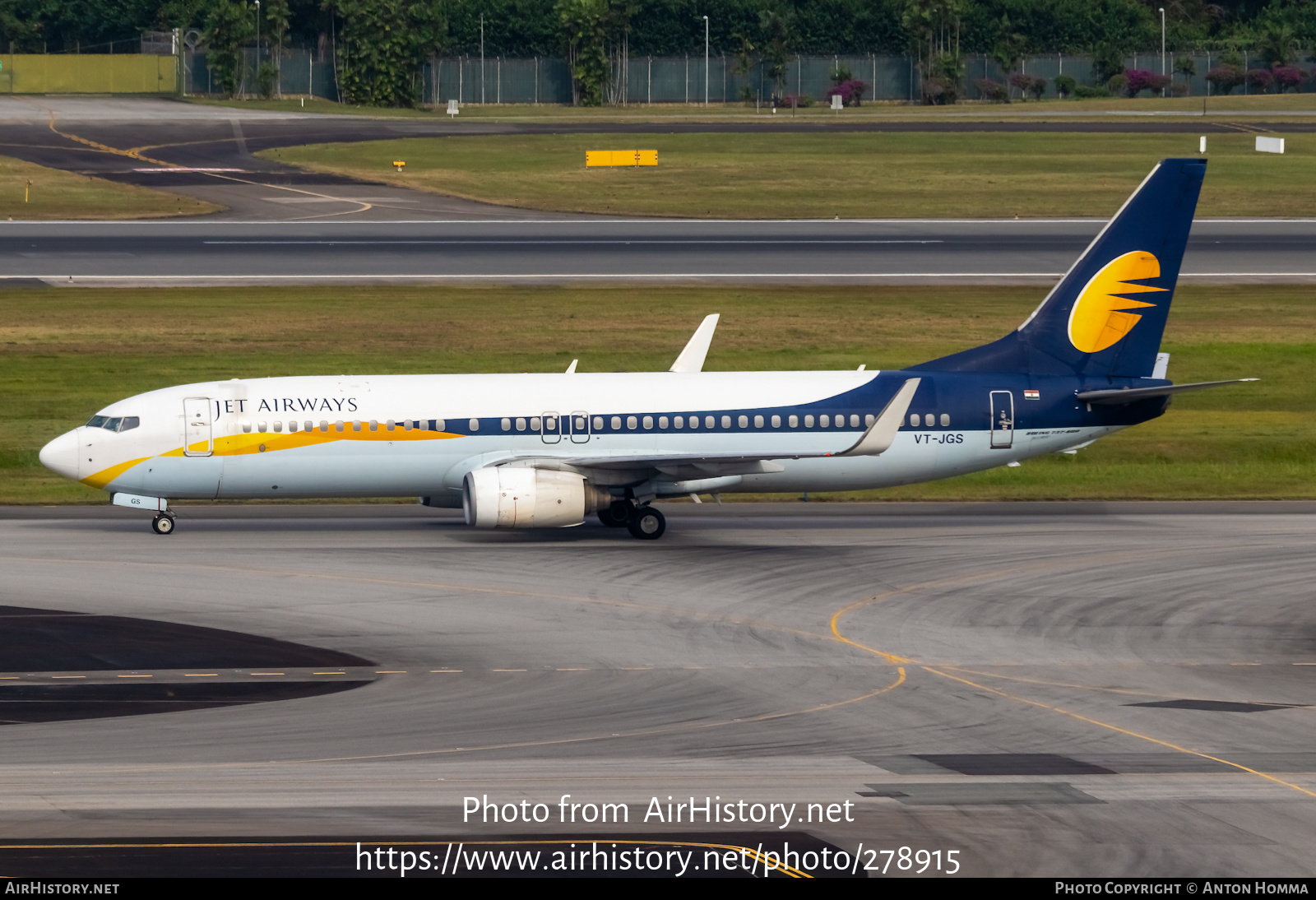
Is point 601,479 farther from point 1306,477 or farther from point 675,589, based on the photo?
point 1306,477

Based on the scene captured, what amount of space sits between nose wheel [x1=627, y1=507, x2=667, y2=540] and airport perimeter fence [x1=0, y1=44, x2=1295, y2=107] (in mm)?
125193

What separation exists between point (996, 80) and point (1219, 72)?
2192cm

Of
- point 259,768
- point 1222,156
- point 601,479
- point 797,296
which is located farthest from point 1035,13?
point 259,768

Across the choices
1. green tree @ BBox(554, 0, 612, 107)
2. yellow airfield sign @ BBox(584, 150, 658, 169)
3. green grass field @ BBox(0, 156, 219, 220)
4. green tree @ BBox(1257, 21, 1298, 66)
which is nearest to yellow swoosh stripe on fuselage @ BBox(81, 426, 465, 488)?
green grass field @ BBox(0, 156, 219, 220)

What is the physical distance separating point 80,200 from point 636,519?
2540 inches

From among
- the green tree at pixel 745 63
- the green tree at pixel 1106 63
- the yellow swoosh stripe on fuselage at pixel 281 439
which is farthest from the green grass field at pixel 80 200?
the green tree at pixel 1106 63

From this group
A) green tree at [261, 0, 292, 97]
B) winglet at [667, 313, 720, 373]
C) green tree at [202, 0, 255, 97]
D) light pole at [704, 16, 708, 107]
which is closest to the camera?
winglet at [667, 313, 720, 373]

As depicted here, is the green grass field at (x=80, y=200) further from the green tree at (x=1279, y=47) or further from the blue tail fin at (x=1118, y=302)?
the green tree at (x=1279, y=47)

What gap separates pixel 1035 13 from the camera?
17000 centimetres

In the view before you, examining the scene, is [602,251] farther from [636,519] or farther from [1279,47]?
[1279,47]

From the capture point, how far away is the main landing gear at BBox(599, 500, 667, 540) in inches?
1487

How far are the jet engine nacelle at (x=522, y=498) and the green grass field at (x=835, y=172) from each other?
5833 centimetres

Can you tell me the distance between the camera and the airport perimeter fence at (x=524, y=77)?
520 ft

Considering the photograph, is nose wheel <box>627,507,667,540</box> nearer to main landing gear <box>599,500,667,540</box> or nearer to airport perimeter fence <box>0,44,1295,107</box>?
main landing gear <box>599,500,667,540</box>
